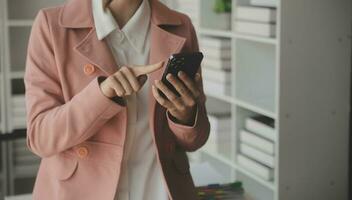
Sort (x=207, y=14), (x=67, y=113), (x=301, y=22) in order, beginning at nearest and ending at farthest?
1. (x=67, y=113)
2. (x=301, y=22)
3. (x=207, y=14)

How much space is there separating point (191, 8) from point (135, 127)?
6.95 feet

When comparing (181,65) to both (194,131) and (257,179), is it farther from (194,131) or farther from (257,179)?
(257,179)

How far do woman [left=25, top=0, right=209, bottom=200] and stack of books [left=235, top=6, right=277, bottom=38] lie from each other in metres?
1.24

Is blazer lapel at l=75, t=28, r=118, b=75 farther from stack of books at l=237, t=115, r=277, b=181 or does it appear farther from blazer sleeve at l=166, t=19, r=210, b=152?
stack of books at l=237, t=115, r=277, b=181

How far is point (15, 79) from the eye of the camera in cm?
329

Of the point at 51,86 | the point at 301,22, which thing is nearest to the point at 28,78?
the point at 51,86

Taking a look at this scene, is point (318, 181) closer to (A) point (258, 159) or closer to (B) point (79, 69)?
(A) point (258, 159)

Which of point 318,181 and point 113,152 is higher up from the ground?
point 113,152

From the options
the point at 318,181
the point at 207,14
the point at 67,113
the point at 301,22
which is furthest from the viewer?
the point at 207,14

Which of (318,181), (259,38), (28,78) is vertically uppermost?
(28,78)

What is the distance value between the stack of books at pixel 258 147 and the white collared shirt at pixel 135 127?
1.29 m

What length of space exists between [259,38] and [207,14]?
61 centimetres

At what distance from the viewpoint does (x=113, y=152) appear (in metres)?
1.05

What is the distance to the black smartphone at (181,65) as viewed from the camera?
3.18 ft
